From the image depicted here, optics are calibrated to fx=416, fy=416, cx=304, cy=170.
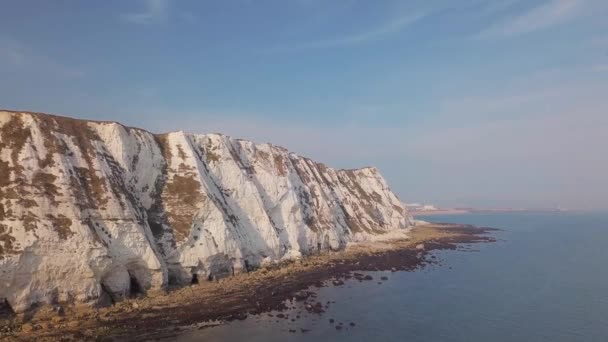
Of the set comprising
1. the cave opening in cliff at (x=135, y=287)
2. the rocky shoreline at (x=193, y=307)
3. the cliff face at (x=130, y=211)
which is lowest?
the rocky shoreline at (x=193, y=307)

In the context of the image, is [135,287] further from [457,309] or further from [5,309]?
[457,309]

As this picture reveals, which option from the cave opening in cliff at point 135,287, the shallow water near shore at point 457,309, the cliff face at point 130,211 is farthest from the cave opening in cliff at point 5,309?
the shallow water near shore at point 457,309

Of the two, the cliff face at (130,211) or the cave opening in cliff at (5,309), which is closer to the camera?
the cave opening in cliff at (5,309)

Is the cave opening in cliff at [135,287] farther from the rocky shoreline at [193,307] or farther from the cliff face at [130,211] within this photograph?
the rocky shoreline at [193,307]

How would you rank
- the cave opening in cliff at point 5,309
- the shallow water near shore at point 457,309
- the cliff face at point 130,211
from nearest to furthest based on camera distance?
the cave opening in cliff at point 5,309 → the shallow water near shore at point 457,309 → the cliff face at point 130,211

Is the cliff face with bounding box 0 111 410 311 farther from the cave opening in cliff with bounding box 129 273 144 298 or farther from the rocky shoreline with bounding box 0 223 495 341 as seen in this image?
the rocky shoreline with bounding box 0 223 495 341

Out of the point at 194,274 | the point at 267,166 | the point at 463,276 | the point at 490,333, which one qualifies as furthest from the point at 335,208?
the point at 490,333

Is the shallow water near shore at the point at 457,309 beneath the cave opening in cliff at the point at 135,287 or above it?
beneath
